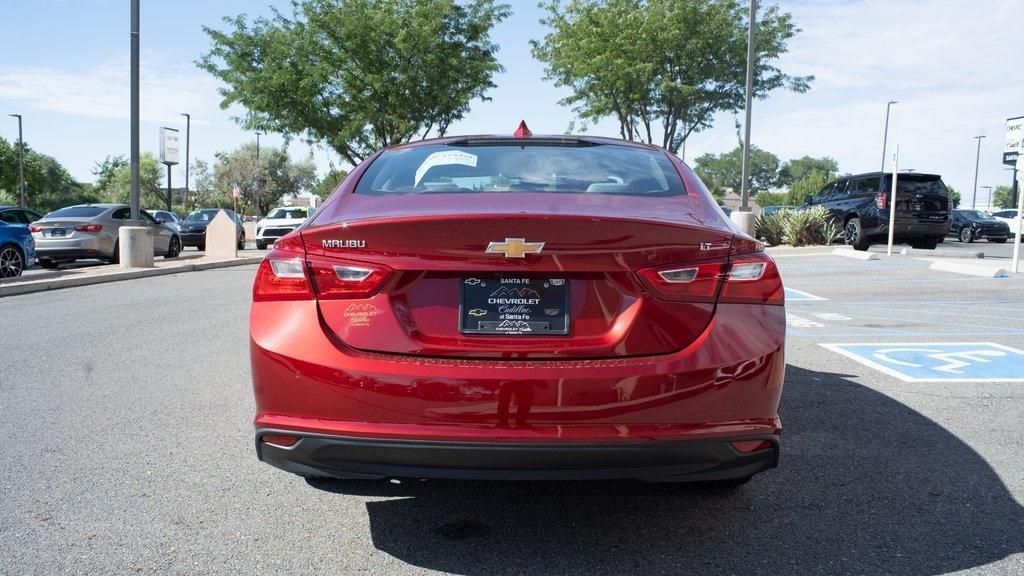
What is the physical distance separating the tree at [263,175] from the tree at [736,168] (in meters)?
75.5

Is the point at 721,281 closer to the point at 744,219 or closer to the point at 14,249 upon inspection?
the point at 14,249

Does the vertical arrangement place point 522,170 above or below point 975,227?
below

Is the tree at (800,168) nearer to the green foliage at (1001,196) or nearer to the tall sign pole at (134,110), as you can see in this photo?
the green foliage at (1001,196)

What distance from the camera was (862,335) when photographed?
26.4 ft

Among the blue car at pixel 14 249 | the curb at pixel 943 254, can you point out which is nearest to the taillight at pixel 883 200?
the curb at pixel 943 254

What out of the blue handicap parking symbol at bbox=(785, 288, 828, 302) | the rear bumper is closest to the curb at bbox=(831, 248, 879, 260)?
the blue handicap parking symbol at bbox=(785, 288, 828, 302)

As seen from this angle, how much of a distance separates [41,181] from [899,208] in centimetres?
7336

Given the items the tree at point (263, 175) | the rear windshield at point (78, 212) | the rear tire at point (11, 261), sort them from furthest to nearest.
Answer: the tree at point (263, 175)
the rear windshield at point (78, 212)
the rear tire at point (11, 261)

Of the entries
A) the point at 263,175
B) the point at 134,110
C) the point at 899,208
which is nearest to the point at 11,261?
the point at 134,110

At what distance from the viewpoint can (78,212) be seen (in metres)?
18.8

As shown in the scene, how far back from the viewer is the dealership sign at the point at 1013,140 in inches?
520

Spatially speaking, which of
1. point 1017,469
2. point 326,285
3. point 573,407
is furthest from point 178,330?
point 1017,469

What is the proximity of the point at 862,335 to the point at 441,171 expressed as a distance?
5.96m

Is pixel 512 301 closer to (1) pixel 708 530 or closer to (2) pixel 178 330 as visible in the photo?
(1) pixel 708 530
